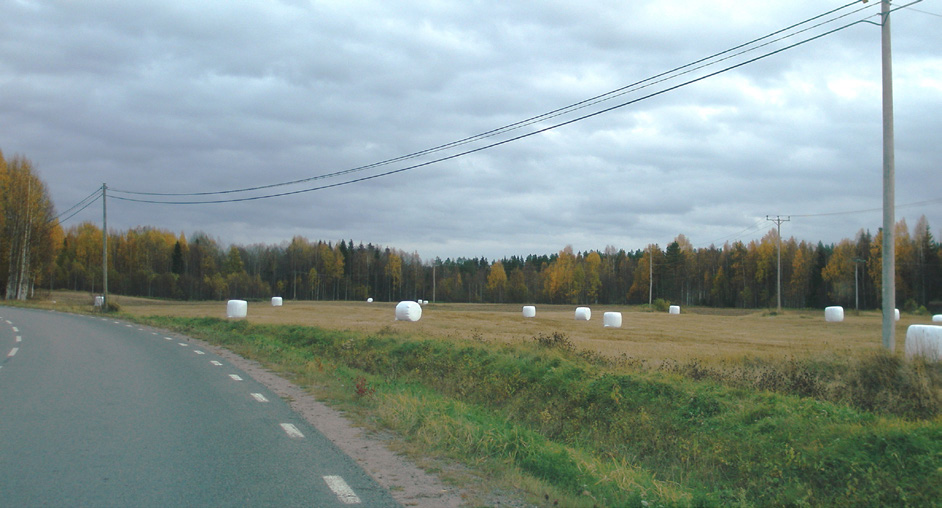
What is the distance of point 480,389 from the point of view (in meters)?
15.2

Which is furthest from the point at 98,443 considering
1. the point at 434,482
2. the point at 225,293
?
the point at 225,293

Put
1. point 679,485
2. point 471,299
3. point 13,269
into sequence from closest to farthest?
point 679,485, point 13,269, point 471,299

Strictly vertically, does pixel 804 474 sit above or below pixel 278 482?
below

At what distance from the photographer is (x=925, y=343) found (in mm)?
15133

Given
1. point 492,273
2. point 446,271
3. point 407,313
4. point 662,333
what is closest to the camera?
point 662,333

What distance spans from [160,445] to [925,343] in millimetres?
15869

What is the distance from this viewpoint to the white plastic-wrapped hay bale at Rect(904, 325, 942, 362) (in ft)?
48.0

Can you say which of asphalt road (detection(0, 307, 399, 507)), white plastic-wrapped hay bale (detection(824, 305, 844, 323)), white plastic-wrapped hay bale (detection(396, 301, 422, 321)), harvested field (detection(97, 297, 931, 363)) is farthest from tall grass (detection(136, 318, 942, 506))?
white plastic-wrapped hay bale (detection(824, 305, 844, 323))

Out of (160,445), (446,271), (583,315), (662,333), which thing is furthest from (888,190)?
(446,271)

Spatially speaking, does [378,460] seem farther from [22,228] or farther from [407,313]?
[22,228]

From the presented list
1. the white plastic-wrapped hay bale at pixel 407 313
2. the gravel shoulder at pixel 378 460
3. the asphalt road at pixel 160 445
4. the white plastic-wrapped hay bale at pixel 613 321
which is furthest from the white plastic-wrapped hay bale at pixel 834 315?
the gravel shoulder at pixel 378 460

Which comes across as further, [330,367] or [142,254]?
[142,254]

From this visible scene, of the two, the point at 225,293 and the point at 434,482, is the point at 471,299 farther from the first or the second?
the point at 434,482

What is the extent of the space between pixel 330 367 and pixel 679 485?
11.0 meters
